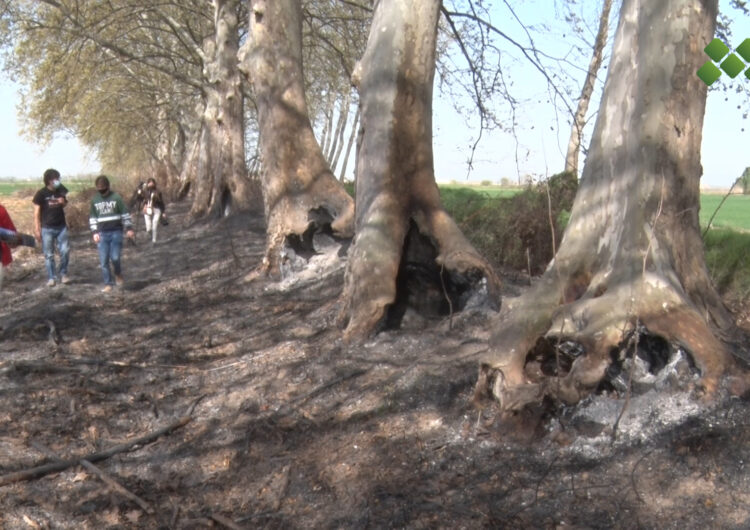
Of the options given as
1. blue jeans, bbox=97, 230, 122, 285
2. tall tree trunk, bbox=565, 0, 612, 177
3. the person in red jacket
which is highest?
tall tree trunk, bbox=565, 0, 612, 177

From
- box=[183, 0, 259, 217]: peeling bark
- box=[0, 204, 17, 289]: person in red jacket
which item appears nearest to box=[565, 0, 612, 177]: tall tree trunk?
box=[183, 0, 259, 217]: peeling bark

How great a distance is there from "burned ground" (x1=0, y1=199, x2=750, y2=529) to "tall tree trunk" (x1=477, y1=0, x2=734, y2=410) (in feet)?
1.14

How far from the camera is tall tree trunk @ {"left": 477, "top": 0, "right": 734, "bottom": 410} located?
4906mm

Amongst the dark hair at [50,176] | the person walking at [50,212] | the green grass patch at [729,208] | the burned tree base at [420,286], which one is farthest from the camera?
the green grass patch at [729,208]

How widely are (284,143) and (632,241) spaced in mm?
6742

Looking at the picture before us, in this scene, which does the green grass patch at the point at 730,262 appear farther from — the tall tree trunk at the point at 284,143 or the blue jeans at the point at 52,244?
the blue jeans at the point at 52,244

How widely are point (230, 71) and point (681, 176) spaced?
48.1 ft

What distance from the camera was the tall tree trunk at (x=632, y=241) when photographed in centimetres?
491

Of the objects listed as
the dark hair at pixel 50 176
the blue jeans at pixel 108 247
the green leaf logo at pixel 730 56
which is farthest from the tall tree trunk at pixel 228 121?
the green leaf logo at pixel 730 56

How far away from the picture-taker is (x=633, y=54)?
17.7 feet

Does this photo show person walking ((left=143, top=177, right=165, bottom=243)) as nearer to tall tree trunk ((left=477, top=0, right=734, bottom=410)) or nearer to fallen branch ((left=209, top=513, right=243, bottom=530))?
tall tree trunk ((left=477, top=0, right=734, bottom=410))

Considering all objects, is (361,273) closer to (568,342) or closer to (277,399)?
(277,399)

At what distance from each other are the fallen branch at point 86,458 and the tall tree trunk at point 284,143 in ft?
15.8

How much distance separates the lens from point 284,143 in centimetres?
1109
